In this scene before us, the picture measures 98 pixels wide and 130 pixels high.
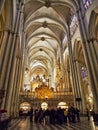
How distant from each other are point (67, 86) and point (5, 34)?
1403 cm

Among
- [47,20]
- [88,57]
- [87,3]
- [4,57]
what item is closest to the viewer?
[4,57]

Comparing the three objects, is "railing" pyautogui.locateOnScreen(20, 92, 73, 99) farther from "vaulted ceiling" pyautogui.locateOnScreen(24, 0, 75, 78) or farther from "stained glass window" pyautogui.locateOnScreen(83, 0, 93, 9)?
"stained glass window" pyautogui.locateOnScreen(83, 0, 93, 9)

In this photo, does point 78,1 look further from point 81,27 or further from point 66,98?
point 66,98

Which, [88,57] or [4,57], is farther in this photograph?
[88,57]

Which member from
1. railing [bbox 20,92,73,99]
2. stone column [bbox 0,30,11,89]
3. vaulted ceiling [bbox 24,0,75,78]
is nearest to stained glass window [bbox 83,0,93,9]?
vaulted ceiling [bbox 24,0,75,78]

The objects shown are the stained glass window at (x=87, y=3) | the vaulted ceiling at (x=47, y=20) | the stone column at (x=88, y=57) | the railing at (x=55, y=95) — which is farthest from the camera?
the railing at (x=55, y=95)

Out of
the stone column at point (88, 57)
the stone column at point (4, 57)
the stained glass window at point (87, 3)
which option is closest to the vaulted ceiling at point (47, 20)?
the stained glass window at point (87, 3)

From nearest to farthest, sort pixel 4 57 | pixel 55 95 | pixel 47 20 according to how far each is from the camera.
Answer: pixel 4 57 → pixel 55 95 → pixel 47 20

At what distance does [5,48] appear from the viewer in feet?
32.7

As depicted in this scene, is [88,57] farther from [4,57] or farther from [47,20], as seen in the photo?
[47,20]

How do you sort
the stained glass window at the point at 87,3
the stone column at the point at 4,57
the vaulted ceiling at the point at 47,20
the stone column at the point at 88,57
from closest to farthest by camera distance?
the stone column at the point at 4,57 → the stone column at the point at 88,57 → the stained glass window at the point at 87,3 → the vaulted ceiling at the point at 47,20

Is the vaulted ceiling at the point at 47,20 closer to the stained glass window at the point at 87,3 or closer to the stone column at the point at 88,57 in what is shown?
the stained glass window at the point at 87,3

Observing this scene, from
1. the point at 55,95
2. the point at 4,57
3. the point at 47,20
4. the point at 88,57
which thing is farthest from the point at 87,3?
the point at 55,95

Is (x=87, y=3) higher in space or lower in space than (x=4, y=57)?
higher
